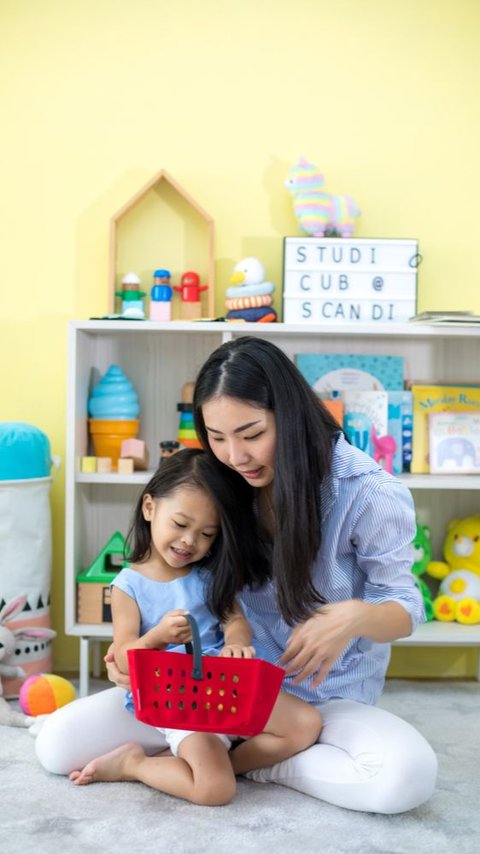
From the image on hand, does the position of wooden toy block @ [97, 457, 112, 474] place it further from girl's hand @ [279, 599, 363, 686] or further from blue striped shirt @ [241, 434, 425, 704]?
girl's hand @ [279, 599, 363, 686]

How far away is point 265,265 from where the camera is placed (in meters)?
2.80

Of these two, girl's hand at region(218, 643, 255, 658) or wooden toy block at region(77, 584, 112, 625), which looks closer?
girl's hand at region(218, 643, 255, 658)

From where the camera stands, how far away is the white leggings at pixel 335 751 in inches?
64.8

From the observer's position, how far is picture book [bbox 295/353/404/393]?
2.76m

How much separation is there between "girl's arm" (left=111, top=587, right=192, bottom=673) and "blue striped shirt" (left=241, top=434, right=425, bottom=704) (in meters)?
0.25

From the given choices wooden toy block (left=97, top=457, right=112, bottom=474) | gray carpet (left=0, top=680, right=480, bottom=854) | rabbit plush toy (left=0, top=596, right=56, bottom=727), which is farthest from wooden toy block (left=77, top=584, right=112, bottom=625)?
gray carpet (left=0, top=680, right=480, bottom=854)

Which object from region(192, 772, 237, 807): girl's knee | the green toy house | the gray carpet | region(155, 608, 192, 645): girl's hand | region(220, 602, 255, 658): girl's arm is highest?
region(155, 608, 192, 645): girl's hand

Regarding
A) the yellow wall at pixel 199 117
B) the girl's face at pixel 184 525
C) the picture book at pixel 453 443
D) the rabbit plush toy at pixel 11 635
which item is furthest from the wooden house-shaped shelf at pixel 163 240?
the girl's face at pixel 184 525

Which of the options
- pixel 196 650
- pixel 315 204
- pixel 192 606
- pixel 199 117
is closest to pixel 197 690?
pixel 196 650

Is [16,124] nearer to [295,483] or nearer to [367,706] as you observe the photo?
[295,483]

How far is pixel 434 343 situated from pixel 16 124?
137cm

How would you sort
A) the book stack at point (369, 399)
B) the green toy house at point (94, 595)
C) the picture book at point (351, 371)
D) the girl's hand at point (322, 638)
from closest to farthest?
the girl's hand at point (322, 638), the green toy house at point (94, 595), the book stack at point (369, 399), the picture book at point (351, 371)

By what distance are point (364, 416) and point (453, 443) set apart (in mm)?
273

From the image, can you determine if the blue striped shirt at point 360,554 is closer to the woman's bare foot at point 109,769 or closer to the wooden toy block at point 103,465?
the woman's bare foot at point 109,769
